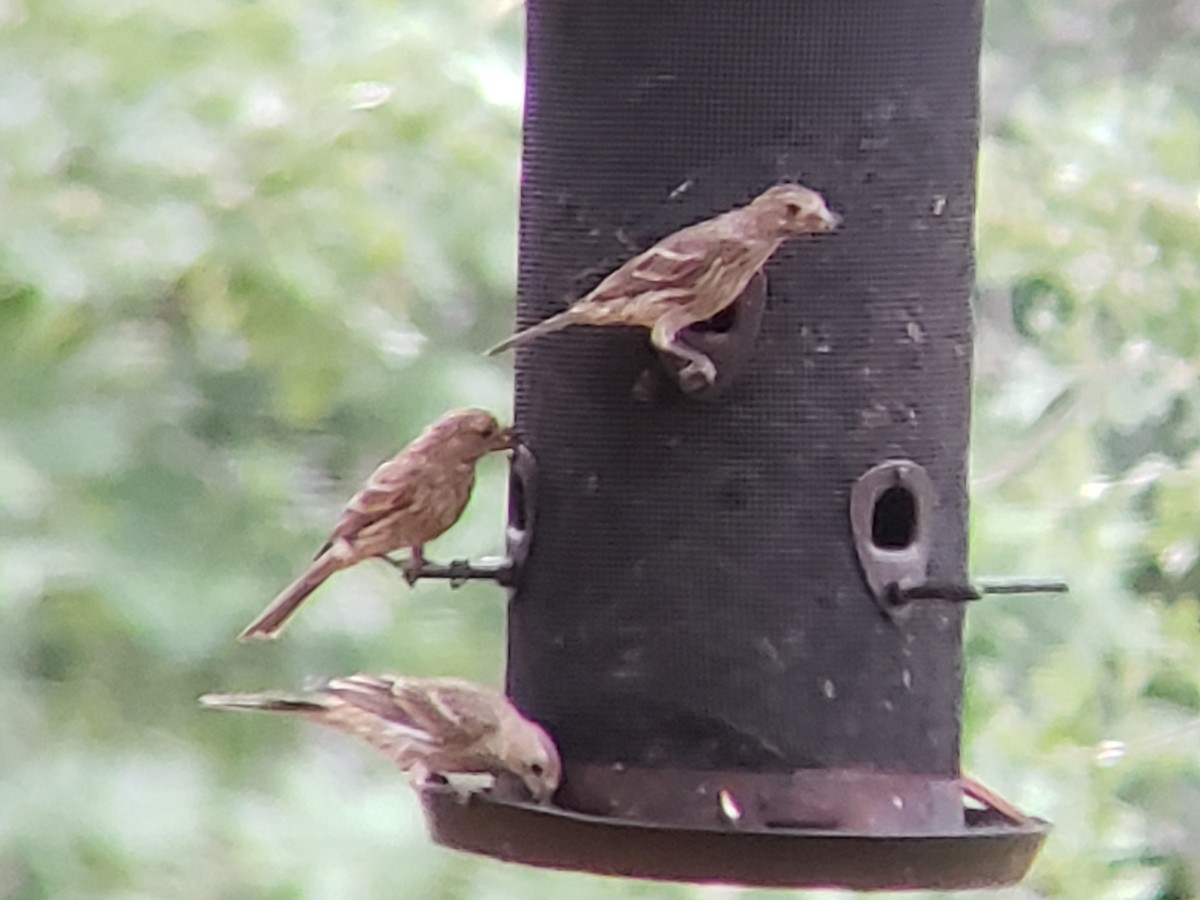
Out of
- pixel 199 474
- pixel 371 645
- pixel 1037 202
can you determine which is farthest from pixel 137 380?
pixel 1037 202

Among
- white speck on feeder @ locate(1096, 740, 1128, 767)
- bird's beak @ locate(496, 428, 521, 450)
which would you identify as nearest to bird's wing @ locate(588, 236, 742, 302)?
bird's beak @ locate(496, 428, 521, 450)

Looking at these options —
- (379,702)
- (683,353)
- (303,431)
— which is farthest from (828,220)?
(303,431)

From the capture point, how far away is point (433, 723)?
12.3 feet

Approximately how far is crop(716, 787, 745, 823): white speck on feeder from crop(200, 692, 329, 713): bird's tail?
597 millimetres

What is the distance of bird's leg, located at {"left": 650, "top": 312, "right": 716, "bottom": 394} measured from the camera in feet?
12.0

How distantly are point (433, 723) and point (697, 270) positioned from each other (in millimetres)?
762

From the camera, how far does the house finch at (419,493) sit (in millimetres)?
4055

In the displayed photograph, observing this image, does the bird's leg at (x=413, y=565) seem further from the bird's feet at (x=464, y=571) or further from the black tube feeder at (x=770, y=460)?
the black tube feeder at (x=770, y=460)

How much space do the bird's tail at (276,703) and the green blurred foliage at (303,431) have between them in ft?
2.30

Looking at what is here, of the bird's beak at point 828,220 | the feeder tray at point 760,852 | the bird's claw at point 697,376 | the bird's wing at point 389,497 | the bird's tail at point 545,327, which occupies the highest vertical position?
the bird's beak at point 828,220

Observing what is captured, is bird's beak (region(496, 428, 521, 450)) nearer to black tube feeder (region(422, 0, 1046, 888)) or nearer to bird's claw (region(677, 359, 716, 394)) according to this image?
black tube feeder (region(422, 0, 1046, 888))

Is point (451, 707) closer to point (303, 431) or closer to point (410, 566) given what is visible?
point (410, 566)

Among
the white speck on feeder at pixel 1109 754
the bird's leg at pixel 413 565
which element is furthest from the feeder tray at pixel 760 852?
the white speck on feeder at pixel 1109 754

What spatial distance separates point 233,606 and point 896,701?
1.52m
